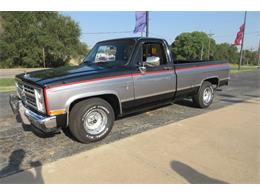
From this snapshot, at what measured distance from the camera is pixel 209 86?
6.47m

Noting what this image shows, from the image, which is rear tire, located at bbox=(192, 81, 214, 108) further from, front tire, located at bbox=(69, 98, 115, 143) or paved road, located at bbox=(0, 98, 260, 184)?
front tire, located at bbox=(69, 98, 115, 143)

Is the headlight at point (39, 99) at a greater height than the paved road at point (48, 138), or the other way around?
the headlight at point (39, 99)

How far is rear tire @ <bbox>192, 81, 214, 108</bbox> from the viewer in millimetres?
6156

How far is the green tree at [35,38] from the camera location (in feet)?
105

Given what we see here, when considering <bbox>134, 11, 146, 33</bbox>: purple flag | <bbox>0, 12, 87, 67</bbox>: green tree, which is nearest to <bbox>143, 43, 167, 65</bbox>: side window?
<bbox>134, 11, 146, 33</bbox>: purple flag

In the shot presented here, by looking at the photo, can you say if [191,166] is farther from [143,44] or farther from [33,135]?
[33,135]

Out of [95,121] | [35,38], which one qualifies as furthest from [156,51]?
[35,38]

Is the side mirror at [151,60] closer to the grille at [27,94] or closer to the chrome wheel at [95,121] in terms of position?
the chrome wheel at [95,121]

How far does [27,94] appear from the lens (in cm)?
394

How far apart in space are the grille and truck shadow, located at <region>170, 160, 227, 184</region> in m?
2.51

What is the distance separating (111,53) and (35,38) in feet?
104

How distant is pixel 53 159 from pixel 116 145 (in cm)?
106

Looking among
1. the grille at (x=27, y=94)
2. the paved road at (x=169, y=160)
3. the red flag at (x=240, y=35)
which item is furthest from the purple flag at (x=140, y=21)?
the red flag at (x=240, y=35)

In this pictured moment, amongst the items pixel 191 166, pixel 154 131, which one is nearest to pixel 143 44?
pixel 154 131
